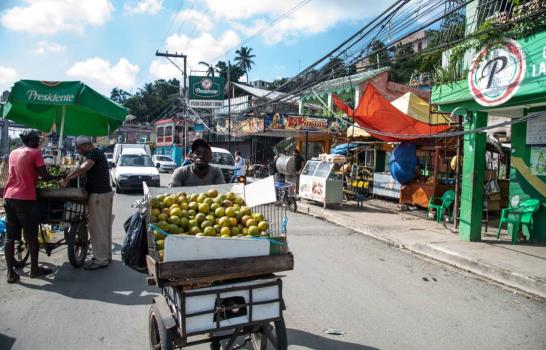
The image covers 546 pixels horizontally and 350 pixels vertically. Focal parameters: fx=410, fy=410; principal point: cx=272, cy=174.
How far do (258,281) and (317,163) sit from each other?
37.8 feet

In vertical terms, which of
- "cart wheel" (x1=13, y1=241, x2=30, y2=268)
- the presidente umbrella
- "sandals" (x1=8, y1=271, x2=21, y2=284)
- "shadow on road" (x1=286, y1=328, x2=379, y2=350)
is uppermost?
the presidente umbrella

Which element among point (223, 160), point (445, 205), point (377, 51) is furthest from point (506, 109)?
point (223, 160)

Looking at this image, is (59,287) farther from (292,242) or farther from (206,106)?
(206,106)

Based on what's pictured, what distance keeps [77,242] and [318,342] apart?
4.06 m

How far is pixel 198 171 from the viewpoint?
14.7ft

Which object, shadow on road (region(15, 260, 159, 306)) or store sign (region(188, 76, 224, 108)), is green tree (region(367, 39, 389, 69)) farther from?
store sign (region(188, 76, 224, 108))

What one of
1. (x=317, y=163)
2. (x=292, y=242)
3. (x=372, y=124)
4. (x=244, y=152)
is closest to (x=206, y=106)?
(x=244, y=152)

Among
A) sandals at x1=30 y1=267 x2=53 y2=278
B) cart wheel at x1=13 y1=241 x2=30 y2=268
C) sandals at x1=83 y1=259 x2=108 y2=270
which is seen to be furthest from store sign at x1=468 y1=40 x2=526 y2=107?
cart wheel at x1=13 y1=241 x2=30 y2=268

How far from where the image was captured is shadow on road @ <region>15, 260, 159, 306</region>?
4867mm

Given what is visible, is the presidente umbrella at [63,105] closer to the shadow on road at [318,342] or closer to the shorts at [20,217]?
the shorts at [20,217]

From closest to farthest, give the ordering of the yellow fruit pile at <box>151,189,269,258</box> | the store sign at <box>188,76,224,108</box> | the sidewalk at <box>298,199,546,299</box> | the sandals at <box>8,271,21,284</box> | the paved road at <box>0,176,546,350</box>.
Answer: the yellow fruit pile at <box>151,189,269,258</box>, the paved road at <box>0,176,546,350</box>, the sandals at <box>8,271,21,284</box>, the sidewalk at <box>298,199,546,299</box>, the store sign at <box>188,76,224,108</box>

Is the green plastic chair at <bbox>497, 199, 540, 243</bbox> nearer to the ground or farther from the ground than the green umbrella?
nearer to the ground

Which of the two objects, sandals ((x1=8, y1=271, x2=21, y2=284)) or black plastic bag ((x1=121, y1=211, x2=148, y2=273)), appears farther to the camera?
sandals ((x1=8, y1=271, x2=21, y2=284))

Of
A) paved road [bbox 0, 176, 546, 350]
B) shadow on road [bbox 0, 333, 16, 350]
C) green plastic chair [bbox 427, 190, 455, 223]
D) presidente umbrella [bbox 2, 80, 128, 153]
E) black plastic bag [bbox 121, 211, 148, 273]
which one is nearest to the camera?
black plastic bag [bbox 121, 211, 148, 273]
